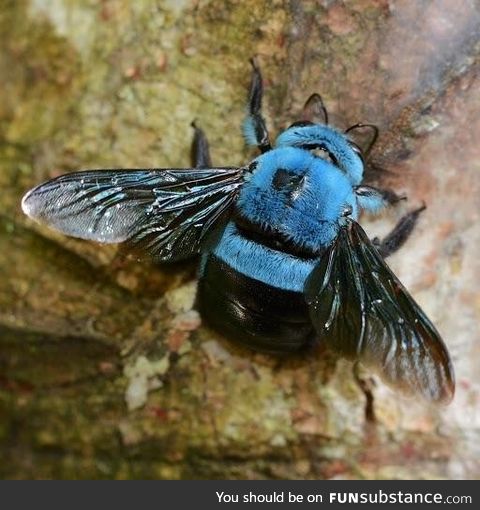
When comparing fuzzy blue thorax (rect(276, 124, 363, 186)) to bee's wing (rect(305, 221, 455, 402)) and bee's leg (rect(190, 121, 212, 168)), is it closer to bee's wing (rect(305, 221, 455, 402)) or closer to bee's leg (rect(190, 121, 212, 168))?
bee's wing (rect(305, 221, 455, 402))

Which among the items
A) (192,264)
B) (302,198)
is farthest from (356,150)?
(192,264)

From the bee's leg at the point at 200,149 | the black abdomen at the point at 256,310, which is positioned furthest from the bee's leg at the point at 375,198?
the bee's leg at the point at 200,149

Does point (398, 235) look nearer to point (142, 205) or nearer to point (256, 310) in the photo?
point (256, 310)

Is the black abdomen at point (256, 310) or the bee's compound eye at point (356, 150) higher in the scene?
the bee's compound eye at point (356, 150)

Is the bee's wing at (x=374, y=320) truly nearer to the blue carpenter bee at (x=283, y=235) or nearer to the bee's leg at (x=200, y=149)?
the blue carpenter bee at (x=283, y=235)

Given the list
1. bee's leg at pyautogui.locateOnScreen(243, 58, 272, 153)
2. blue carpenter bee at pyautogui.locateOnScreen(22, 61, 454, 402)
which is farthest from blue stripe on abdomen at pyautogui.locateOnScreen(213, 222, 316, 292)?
bee's leg at pyautogui.locateOnScreen(243, 58, 272, 153)

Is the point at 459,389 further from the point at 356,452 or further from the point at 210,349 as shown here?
the point at 210,349
